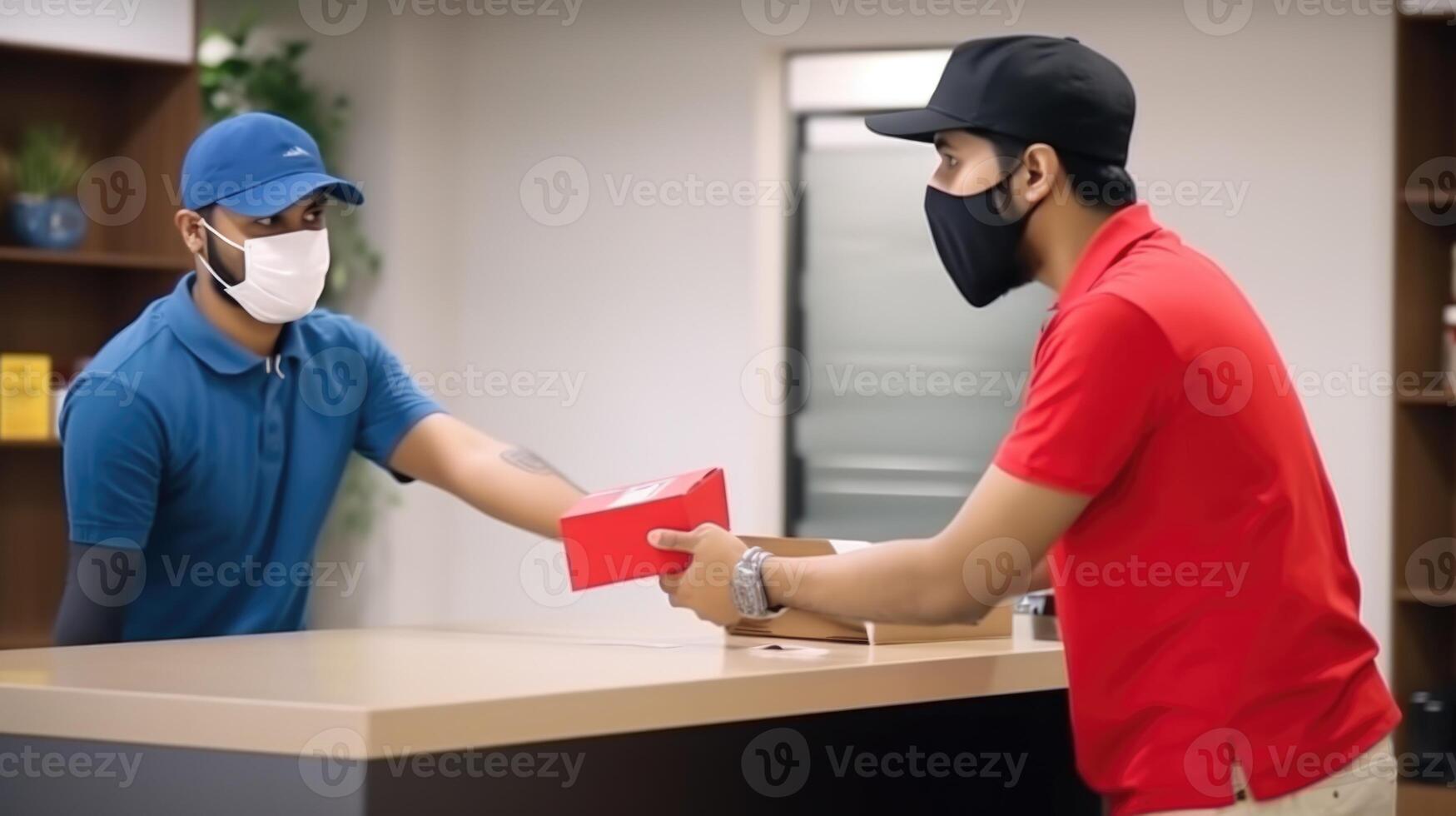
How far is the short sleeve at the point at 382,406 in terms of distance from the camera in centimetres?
263

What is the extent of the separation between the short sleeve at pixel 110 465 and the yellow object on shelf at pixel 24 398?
204 cm

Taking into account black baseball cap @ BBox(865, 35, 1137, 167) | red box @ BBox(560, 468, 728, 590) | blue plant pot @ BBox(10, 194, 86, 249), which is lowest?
red box @ BBox(560, 468, 728, 590)

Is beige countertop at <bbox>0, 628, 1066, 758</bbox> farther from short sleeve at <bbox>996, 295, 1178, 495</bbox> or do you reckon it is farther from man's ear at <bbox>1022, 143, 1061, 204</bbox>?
man's ear at <bbox>1022, 143, 1061, 204</bbox>

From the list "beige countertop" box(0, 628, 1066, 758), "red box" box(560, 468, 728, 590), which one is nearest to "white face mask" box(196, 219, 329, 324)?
"beige countertop" box(0, 628, 1066, 758)

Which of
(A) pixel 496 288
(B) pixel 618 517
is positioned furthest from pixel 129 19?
(B) pixel 618 517

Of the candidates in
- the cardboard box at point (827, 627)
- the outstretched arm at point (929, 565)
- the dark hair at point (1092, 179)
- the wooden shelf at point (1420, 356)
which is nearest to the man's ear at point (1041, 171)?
the dark hair at point (1092, 179)

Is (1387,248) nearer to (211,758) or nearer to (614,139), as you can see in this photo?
(614,139)

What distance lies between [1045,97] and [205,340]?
1.32m

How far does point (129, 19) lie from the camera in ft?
14.1

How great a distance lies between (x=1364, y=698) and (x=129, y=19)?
3.67 m

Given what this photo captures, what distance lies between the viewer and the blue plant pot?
4.24 m

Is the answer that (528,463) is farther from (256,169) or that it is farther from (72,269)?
(72,269)

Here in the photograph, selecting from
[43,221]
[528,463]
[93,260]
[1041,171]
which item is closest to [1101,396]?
[1041,171]

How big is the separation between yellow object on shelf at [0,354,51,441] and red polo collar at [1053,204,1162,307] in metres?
3.20
